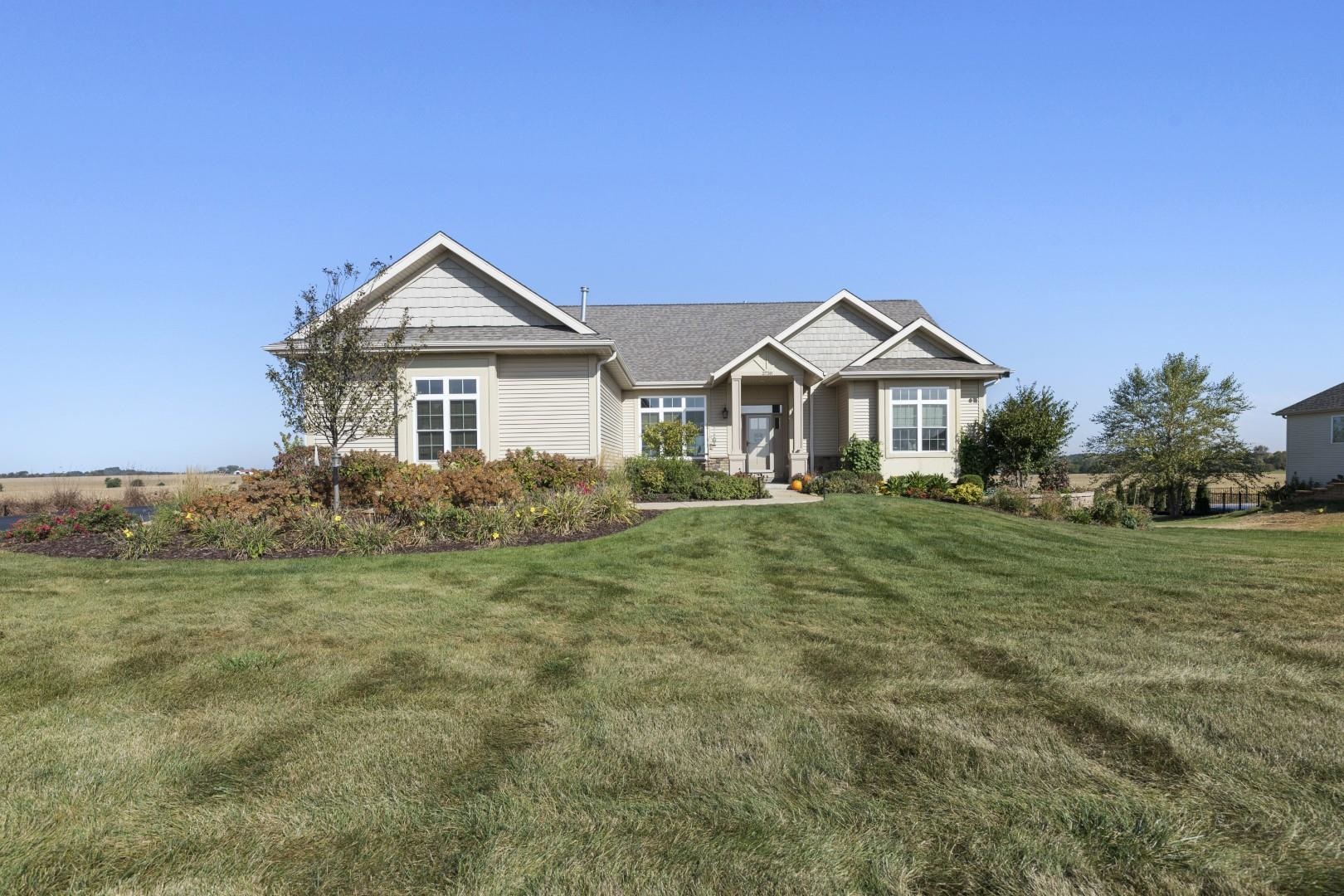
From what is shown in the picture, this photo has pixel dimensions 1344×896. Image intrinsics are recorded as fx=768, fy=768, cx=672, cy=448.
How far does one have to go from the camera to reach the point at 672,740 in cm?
386

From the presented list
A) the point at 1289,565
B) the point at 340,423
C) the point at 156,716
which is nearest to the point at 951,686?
the point at 156,716

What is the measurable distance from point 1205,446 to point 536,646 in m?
31.8

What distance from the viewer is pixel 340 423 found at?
12.9m

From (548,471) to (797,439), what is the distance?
935 centimetres

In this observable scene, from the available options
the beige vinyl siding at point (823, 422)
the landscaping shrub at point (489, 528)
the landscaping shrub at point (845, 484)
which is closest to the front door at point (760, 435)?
the beige vinyl siding at point (823, 422)

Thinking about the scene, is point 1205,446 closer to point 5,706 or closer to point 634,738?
point 634,738

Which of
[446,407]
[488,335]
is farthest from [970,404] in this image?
[446,407]

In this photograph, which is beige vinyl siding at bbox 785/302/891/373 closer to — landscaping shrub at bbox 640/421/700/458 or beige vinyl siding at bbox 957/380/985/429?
beige vinyl siding at bbox 957/380/985/429

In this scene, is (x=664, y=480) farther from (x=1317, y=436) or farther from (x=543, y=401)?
(x=1317, y=436)

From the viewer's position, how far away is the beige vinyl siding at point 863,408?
77.4 feet

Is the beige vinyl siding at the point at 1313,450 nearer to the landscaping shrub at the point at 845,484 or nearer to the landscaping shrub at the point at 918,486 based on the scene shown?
the landscaping shrub at the point at 918,486

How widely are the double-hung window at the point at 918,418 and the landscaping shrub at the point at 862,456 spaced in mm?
711

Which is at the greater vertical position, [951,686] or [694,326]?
[694,326]

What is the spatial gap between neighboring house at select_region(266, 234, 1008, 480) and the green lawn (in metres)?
9.27
